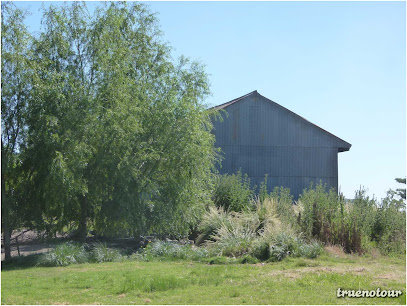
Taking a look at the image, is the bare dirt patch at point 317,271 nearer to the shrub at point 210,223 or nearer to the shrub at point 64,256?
the shrub at point 64,256

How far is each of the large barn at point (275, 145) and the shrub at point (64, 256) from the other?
13.6m

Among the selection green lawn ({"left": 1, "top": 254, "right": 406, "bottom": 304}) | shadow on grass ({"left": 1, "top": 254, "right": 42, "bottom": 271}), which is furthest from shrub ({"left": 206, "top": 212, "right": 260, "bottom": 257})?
shadow on grass ({"left": 1, "top": 254, "right": 42, "bottom": 271})

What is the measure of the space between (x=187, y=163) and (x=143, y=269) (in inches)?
209

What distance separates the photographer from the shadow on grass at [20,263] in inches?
492

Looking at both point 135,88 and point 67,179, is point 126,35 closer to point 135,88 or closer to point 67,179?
point 135,88

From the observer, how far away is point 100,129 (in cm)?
1417

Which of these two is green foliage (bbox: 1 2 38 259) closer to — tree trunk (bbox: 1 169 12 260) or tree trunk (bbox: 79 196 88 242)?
tree trunk (bbox: 1 169 12 260)

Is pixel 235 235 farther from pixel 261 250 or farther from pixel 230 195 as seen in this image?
pixel 230 195

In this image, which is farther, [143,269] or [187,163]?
[187,163]

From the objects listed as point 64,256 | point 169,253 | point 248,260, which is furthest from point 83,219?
point 248,260

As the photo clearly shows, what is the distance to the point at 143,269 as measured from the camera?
11.2m

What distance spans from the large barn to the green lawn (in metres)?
14.1

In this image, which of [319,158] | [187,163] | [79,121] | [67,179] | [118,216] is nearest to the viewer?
[67,179]

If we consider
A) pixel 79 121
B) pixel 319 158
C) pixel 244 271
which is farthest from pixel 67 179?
pixel 319 158
